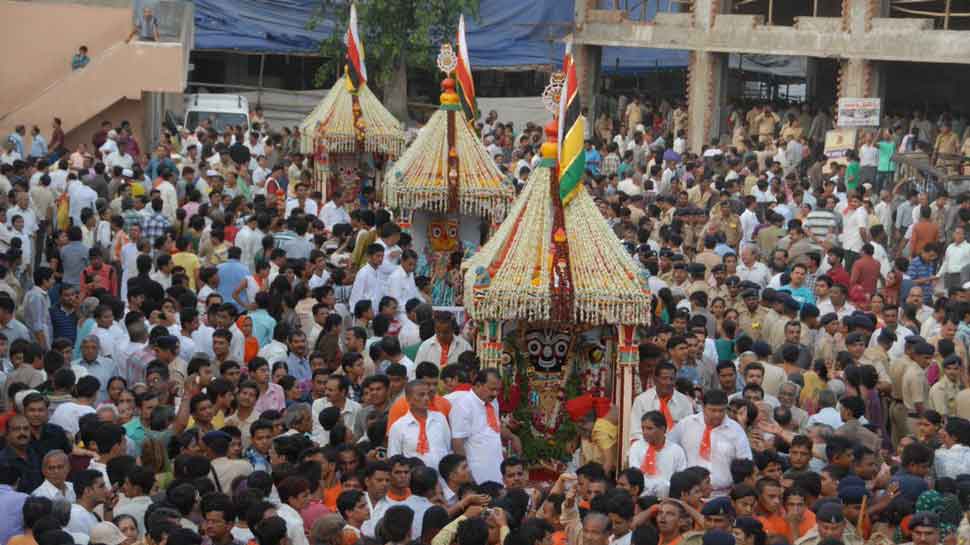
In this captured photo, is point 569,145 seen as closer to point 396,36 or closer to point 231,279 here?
point 231,279

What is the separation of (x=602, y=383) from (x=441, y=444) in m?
2.48

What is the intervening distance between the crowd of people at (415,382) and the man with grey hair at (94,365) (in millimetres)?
26

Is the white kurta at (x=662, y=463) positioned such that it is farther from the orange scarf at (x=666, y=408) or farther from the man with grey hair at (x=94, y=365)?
the man with grey hair at (x=94, y=365)

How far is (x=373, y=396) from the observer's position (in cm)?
1219

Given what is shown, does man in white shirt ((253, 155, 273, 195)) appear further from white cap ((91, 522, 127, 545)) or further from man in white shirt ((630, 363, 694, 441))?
white cap ((91, 522, 127, 545))

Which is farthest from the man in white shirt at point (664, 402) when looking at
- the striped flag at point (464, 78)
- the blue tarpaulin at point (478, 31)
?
the blue tarpaulin at point (478, 31)

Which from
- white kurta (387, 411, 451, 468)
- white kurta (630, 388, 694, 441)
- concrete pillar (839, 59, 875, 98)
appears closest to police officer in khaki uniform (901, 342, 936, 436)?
white kurta (630, 388, 694, 441)

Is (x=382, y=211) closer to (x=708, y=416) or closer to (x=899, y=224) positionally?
(x=899, y=224)

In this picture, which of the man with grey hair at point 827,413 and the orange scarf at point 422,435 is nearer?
the orange scarf at point 422,435

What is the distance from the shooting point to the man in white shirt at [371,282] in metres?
16.3

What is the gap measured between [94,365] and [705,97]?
20.9 metres

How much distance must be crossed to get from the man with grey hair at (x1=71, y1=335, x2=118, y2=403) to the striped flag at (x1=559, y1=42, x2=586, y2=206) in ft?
11.5

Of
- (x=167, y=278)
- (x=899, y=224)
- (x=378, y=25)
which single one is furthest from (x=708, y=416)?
(x=378, y=25)

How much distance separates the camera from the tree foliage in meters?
32.8
